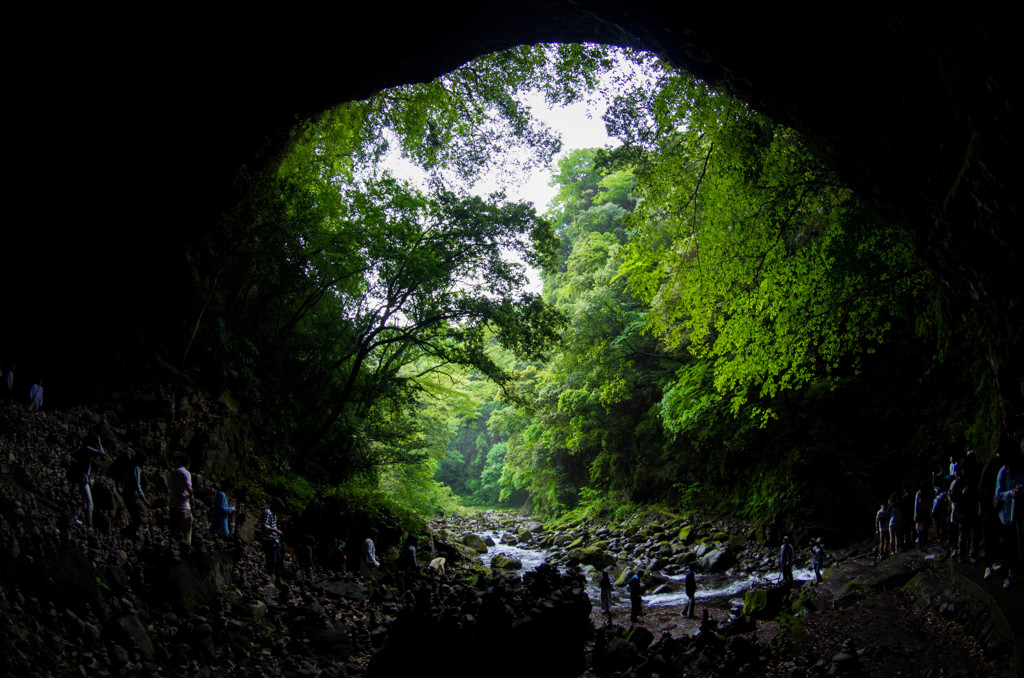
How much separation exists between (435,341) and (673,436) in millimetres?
9035

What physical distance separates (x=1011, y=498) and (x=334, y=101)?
10.2 meters

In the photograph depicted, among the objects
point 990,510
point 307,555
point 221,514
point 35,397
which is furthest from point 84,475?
point 990,510

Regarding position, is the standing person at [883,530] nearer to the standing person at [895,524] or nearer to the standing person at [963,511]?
the standing person at [895,524]

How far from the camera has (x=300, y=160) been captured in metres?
9.01

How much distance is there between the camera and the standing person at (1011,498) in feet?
16.1

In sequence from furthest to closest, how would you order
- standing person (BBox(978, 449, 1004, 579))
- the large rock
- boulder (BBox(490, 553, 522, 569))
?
boulder (BBox(490, 553, 522, 569)) → the large rock → standing person (BBox(978, 449, 1004, 579))

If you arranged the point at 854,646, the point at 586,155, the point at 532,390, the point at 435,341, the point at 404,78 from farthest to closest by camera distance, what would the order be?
the point at 586,155, the point at 532,390, the point at 435,341, the point at 404,78, the point at 854,646

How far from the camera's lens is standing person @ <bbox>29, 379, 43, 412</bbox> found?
596cm

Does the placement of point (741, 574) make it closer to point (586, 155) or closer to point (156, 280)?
point (156, 280)

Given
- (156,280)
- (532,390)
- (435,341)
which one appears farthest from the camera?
(532,390)

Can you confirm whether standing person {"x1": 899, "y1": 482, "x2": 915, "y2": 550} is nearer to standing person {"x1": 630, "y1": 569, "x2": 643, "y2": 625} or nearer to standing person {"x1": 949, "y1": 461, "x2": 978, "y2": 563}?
standing person {"x1": 949, "y1": 461, "x2": 978, "y2": 563}

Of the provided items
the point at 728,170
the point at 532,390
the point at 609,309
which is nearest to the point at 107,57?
the point at 728,170

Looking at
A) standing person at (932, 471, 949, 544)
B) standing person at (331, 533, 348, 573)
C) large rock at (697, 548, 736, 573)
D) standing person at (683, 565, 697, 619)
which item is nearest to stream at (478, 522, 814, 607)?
large rock at (697, 548, 736, 573)

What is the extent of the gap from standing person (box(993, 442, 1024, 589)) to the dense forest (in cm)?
147
